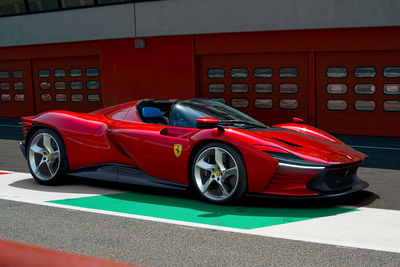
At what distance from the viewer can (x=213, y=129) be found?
5414mm

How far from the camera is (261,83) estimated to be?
574 inches

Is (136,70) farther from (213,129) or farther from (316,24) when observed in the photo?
(213,129)

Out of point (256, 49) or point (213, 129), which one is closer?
point (213, 129)

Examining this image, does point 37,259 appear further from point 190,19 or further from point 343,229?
point 190,19

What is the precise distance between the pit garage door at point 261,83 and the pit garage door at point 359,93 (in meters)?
0.56

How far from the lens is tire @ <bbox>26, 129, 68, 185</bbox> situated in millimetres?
6453

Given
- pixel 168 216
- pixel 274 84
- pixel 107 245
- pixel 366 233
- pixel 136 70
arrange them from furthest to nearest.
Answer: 1. pixel 136 70
2. pixel 274 84
3. pixel 168 216
4. pixel 366 233
5. pixel 107 245

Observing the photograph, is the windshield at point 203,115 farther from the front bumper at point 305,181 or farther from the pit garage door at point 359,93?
the pit garage door at point 359,93

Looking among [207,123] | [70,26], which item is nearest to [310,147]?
[207,123]

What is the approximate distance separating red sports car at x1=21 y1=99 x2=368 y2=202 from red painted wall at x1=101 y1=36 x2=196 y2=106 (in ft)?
30.7

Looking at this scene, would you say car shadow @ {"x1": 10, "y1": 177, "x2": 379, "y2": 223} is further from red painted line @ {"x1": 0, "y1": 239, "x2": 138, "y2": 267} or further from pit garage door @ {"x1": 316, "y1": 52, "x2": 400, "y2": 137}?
pit garage door @ {"x1": 316, "y1": 52, "x2": 400, "y2": 137}

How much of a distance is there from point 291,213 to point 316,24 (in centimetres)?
899

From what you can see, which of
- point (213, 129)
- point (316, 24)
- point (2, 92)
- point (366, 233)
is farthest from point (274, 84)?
point (2, 92)

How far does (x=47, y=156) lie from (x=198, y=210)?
2.34 meters
